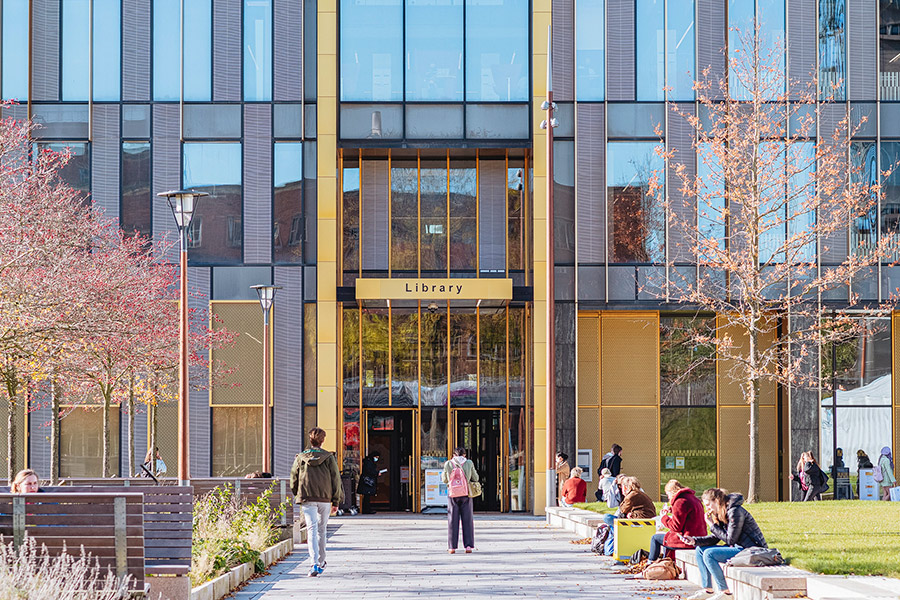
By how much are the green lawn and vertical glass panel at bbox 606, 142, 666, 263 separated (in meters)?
7.76

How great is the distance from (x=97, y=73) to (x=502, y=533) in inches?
638

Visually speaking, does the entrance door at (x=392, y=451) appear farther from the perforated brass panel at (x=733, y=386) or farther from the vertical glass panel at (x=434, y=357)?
the perforated brass panel at (x=733, y=386)

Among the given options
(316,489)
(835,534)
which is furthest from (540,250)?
(316,489)

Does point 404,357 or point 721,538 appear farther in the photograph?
point 404,357

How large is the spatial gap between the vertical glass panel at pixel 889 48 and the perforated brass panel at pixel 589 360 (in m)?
9.44

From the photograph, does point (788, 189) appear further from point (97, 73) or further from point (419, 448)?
point (97, 73)

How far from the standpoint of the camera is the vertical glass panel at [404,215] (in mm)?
31672

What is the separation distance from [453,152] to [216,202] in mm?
6295

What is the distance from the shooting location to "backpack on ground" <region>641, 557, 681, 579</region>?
14195 millimetres

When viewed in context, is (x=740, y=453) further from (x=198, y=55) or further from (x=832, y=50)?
(x=198, y=55)

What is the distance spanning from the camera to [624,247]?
3025 cm

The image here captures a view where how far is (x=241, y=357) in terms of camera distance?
30.4m

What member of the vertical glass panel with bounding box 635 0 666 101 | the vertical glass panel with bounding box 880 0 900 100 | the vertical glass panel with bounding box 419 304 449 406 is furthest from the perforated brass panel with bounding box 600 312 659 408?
the vertical glass panel with bounding box 880 0 900 100

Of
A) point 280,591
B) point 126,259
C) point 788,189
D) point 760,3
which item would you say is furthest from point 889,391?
point 280,591
